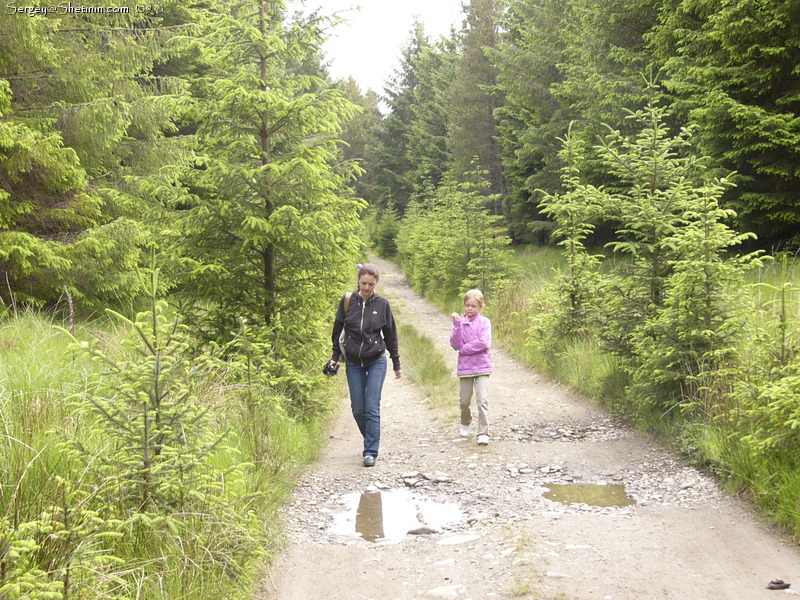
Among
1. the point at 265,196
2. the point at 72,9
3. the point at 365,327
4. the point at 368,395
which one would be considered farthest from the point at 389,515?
the point at 72,9

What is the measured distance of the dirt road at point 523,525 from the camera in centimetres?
423

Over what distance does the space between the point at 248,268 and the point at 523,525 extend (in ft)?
14.8

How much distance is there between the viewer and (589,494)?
20.0 ft

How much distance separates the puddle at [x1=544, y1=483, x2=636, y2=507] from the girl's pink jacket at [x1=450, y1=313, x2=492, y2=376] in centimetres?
198

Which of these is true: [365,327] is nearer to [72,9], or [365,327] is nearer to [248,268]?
[248,268]

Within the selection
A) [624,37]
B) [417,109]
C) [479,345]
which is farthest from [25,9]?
[417,109]

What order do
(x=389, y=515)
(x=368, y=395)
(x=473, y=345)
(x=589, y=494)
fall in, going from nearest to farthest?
(x=389, y=515), (x=589, y=494), (x=368, y=395), (x=473, y=345)

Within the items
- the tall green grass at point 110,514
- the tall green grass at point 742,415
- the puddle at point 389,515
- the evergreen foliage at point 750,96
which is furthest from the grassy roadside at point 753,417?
the evergreen foliage at point 750,96

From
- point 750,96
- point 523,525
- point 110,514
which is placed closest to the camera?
point 110,514

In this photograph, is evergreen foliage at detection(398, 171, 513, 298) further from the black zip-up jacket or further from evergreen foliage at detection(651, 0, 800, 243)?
the black zip-up jacket

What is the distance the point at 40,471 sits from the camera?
409cm

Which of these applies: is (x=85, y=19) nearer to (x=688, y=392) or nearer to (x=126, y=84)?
(x=126, y=84)

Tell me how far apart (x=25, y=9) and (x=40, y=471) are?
31.3ft

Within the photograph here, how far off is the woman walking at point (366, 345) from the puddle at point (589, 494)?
81.0 inches
